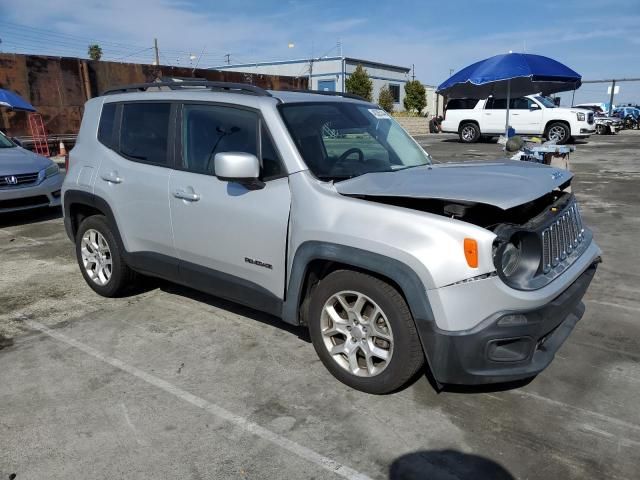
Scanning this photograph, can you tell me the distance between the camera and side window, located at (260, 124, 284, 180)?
11.3ft

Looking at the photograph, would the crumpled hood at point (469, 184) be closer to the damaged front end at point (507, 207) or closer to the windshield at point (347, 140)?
the damaged front end at point (507, 207)

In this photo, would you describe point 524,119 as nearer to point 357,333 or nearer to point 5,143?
point 5,143

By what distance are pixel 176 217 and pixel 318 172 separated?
1.25 metres

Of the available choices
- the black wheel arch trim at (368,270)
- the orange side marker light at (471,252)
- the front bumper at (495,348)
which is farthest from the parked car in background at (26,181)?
the orange side marker light at (471,252)

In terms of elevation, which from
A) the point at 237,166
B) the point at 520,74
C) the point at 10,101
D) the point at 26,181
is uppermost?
the point at 520,74

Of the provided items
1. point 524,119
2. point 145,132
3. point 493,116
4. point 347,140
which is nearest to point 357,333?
point 347,140

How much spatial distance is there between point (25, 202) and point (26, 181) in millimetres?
313

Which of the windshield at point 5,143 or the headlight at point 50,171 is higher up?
the windshield at point 5,143

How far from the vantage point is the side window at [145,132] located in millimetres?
4133

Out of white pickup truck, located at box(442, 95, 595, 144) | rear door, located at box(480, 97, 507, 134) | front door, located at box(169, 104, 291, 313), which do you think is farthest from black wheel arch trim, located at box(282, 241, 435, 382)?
rear door, located at box(480, 97, 507, 134)

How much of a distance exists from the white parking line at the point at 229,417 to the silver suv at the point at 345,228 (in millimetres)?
620

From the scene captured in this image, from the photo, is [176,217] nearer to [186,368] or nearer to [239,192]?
[239,192]

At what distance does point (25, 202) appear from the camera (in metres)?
7.94

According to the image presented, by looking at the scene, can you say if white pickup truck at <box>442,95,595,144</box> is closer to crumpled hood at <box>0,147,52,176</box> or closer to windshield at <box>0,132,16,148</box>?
crumpled hood at <box>0,147,52,176</box>
